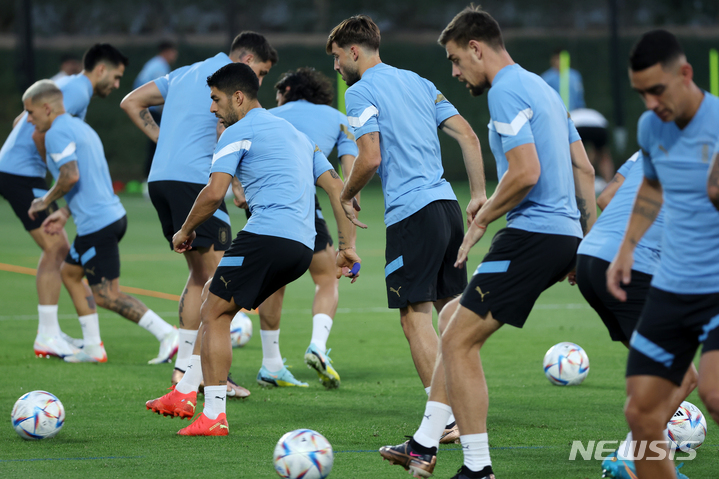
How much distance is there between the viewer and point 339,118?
24.3 feet

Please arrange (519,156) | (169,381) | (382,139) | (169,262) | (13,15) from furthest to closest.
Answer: (13,15) < (169,262) < (169,381) < (382,139) < (519,156)

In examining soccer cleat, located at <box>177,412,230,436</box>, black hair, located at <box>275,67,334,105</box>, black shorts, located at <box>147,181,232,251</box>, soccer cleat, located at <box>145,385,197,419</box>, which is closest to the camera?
soccer cleat, located at <box>177,412,230,436</box>

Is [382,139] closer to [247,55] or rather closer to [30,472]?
[247,55]

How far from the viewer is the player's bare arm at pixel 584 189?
493 cm

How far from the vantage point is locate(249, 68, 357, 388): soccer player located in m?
7.13

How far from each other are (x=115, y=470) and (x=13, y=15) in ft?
97.0

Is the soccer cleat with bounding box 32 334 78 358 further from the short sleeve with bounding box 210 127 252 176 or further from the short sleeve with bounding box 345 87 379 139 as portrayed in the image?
the short sleeve with bounding box 345 87 379 139

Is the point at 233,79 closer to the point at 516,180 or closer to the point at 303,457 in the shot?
the point at 516,180

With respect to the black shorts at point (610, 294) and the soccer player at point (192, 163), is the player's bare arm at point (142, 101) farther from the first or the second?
the black shorts at point (610, 294)

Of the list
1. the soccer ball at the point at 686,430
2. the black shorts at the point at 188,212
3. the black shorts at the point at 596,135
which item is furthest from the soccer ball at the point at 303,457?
the black shorts at the point at 596,135

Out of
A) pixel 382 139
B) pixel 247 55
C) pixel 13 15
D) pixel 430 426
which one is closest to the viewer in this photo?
pixel 430 426

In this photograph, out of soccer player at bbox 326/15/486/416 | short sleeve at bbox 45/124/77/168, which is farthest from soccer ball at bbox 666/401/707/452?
short sleeve at bbox 45/124/77/168

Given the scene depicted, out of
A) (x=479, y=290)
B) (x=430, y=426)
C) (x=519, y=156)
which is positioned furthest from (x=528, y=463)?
(x=519, y=156)

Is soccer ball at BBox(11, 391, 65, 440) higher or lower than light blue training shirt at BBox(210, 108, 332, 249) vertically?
lower
